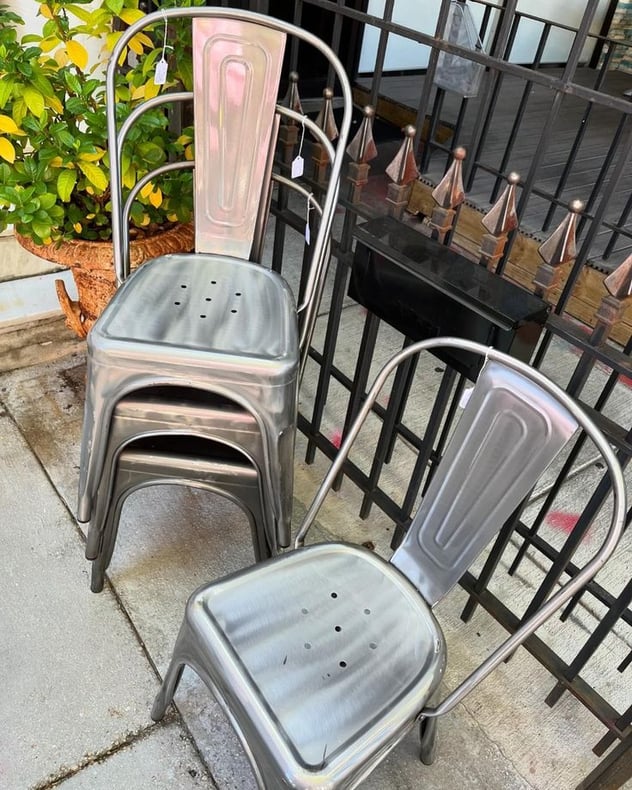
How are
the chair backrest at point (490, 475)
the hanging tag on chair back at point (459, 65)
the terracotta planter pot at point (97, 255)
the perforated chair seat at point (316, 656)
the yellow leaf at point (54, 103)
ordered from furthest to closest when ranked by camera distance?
the hanging tag on chair back at point (459, 65) → the terracotta planter pot at point (97, 255) → the yellow leaf at point (54, 103) → the chair backrest at point (490, 475) → the perforated chair seat at point (316, 656)

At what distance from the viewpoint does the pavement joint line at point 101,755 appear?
51.1 inches

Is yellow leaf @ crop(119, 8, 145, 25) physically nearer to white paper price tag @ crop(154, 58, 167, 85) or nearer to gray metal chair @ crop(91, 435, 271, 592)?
white paper price tag @ crop(154, 58, 167, 85)

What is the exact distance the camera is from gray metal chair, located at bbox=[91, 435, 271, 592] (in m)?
1.43

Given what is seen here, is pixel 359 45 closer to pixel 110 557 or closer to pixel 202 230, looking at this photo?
pixel 202 230

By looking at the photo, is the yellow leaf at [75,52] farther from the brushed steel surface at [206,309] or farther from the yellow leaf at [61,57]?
the brushed steel surface at [206,309]

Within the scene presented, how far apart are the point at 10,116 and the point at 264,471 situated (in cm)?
114

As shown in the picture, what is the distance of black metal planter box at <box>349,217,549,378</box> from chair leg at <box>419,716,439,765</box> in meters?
0.72

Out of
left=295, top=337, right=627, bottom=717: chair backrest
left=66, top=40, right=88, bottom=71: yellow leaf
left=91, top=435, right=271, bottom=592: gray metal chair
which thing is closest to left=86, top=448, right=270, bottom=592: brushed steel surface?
left=91, top=435, right=271, bottom=592: gray metal chair

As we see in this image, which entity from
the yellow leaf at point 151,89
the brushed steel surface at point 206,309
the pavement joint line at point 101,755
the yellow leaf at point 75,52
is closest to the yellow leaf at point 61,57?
the yellow leaf at point 75,52

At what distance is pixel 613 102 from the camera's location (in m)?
1.08

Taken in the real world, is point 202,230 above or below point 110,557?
above

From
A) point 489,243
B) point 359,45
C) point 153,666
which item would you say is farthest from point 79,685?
point 359,45

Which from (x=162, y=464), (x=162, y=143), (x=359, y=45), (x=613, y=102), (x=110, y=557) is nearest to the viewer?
(x=613, y=102)

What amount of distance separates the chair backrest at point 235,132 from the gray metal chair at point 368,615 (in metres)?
0.53
